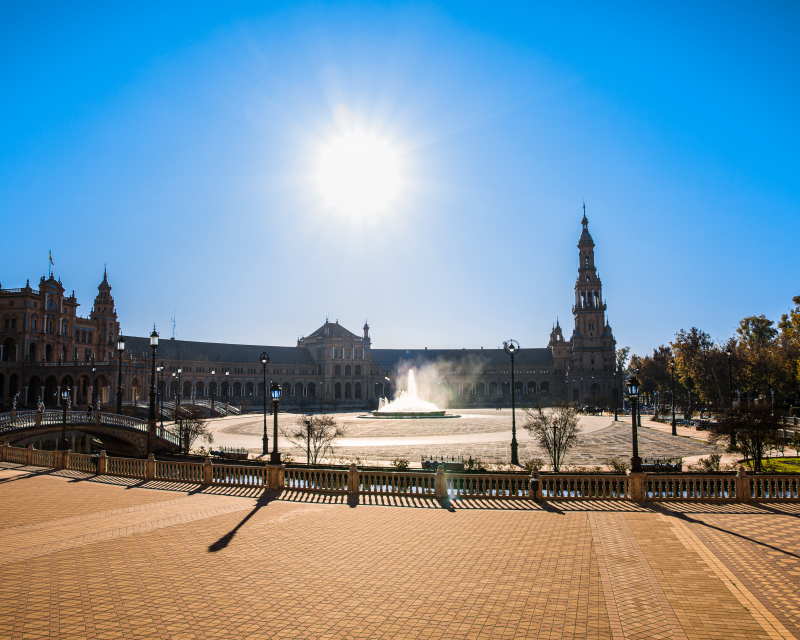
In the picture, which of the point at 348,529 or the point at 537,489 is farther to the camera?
the point at 537,489

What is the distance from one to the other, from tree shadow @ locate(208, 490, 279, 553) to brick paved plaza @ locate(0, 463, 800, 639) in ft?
0.27

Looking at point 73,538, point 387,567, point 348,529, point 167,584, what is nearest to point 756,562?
point 387,567

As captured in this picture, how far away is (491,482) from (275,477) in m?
7.65

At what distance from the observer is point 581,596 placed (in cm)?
915

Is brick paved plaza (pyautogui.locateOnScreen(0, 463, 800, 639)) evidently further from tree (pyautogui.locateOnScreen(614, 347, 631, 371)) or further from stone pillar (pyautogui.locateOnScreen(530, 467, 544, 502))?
tree (pyautogui.locateOnScreen(614, 347, 631, 371))

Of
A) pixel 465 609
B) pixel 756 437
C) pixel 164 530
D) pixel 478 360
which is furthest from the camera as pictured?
pixel 478 360

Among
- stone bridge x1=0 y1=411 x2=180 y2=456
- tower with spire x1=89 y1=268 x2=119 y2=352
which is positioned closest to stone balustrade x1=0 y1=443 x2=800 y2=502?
stone bridge x1=0 y1=411 x2=180 y2=456

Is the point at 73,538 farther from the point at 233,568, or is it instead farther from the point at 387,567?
the point at 387,567

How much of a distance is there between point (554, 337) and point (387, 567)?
14411 centimetres

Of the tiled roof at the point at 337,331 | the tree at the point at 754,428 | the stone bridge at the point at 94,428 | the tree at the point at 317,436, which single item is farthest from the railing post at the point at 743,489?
the tiled roof at the point at 337,331

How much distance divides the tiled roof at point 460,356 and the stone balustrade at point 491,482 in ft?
414

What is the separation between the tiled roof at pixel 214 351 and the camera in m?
106

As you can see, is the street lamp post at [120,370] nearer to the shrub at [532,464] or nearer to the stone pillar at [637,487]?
the shrub at [532,464]

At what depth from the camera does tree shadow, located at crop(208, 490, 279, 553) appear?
1196cm
